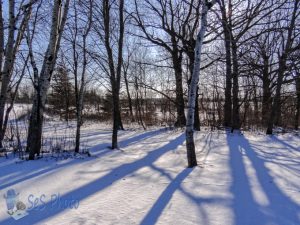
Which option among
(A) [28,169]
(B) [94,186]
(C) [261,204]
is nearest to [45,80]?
(A) [28,169]

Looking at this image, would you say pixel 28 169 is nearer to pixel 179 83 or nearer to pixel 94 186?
pixel 94 186

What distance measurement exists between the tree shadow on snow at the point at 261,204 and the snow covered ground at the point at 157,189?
0.04 ft

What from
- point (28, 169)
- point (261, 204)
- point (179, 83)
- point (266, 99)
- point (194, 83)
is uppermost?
point (179, 83)

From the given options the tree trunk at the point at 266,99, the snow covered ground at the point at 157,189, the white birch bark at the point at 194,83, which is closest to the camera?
the snow covered ground at the point at 157,189

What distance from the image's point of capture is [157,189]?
17.5 ft

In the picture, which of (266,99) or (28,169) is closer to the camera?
(28,169)

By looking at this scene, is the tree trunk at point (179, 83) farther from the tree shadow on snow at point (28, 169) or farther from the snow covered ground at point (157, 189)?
the tree shadow on snow at point (28, 169)

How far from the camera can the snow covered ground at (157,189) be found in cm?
409

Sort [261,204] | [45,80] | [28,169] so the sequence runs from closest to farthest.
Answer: [261,204], [28,169], [45,80]

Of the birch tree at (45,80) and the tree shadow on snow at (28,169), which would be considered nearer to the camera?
the tree shadow on snow at (28,169)

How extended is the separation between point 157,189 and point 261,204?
62.6 inches

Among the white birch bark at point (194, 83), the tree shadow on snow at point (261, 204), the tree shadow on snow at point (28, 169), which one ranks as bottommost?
the tree shadow on snow at point (261, 204)

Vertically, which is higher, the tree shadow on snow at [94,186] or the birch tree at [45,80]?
the birch tree at [45,80]

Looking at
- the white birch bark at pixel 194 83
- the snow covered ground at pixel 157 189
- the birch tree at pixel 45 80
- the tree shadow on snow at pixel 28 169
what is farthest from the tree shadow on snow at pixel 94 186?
the birch tree at pixel 45 80
